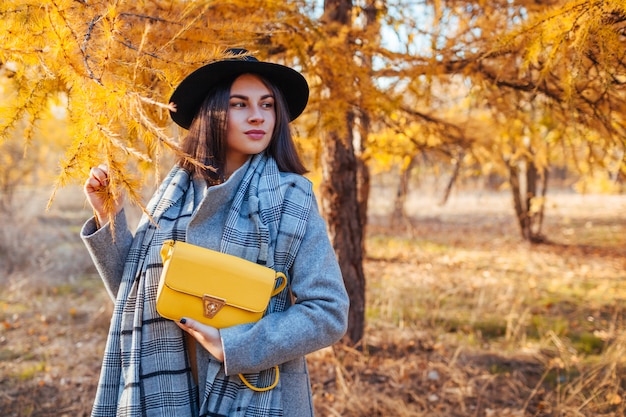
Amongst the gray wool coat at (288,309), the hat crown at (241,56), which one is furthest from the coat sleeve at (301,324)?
the hat crown at (241,56)

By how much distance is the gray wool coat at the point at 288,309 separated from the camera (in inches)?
53.9

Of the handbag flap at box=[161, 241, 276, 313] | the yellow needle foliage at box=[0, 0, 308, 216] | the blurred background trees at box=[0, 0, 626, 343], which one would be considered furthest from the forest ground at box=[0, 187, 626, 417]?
the yellow needle foliage at box=[0, 0, 308, 216]

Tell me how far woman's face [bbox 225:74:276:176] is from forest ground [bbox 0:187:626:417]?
2.16 meters

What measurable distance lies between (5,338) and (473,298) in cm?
495

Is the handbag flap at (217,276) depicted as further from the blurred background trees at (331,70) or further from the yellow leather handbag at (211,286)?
the blurred background trees at (331,70)

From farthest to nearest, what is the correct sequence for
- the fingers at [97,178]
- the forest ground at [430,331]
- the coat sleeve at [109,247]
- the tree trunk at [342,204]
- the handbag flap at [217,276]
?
the tree trunk at [342,204] → the forest ground at [430,331] → the coat sleeve at [109,247] → the fingers at [97,178] → the handbag flap at [217,276]

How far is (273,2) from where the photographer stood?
227 centimetres

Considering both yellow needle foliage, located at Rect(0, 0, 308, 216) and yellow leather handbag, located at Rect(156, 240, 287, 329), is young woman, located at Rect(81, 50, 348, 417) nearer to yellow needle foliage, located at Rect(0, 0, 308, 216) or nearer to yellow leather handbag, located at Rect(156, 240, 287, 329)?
yellow leather handbag, located at Rect(156, 240, 287, 329)

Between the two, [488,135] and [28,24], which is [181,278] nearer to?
[28,24]

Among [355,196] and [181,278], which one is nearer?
[181,278]

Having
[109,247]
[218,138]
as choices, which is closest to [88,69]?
[218,138]

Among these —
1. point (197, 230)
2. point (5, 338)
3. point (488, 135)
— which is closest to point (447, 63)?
point (488, 135)

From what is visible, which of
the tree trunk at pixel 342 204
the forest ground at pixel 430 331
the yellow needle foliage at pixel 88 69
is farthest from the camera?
the tree trunk at pixel 342 204

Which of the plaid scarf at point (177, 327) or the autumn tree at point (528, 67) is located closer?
the plaid scarf at point (177, 327)
